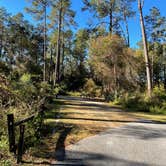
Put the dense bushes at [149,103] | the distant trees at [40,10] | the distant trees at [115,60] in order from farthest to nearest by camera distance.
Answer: the distant trees at [40,10] < the distant trees at [115,60] < the dense bushes at [149,103]

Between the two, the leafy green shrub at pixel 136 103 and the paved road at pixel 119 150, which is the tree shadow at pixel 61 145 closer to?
the paved road at pixel 119 150

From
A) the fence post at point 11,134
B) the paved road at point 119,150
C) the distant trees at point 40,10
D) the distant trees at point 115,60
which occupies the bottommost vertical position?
the paved road at point 119,150

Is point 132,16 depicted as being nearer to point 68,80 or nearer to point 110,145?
point 68,80

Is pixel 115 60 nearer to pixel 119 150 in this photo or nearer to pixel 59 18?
pixel 59 18

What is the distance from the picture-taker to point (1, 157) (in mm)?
6051

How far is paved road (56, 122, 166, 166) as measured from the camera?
19.8ft

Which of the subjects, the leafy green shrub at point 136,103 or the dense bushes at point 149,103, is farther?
the leafy green shrub at point 136,103

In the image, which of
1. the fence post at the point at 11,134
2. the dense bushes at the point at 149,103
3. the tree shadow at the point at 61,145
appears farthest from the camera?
the dense bushes at the point at 149,103

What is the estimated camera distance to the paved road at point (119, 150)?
6.03 meters

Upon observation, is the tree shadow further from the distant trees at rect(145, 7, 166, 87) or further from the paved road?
the distant trees at rect(145, 7, 166, 87)

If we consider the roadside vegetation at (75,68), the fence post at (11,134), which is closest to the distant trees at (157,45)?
the roadside vegetation at (75,68)

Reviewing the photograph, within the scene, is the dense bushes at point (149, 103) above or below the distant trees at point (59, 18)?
below

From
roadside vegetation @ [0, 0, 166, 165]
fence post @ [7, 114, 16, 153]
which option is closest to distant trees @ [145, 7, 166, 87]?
roadside vegetation @ [0, 0, 166, 165]

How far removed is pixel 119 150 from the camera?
6961 millimetres
